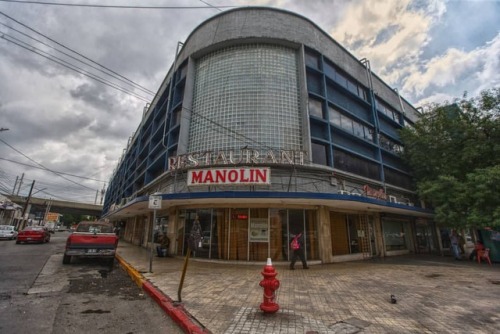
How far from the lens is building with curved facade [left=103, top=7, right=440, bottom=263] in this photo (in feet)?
44.1

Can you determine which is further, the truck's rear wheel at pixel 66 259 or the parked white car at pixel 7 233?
the parked white car at pixel 7 233

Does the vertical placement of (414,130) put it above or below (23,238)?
above

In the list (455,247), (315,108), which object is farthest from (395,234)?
(315,108)

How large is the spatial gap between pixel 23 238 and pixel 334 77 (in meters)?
30.3

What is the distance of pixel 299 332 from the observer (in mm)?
4188

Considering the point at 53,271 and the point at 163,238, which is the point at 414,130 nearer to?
the point at 163,238

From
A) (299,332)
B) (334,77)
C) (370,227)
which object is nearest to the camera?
(299,332)

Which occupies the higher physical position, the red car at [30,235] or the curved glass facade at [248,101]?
the curved glass facade at [248,101]

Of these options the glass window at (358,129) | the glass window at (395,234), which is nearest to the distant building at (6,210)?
the glass window at (358,129)

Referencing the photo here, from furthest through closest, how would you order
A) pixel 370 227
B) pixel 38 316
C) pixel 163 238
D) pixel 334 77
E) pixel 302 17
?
1. pixel 334 77
2. pixel 302 17
3. pixel 370 227
4. pixel 163 238
5. pixel 38 316

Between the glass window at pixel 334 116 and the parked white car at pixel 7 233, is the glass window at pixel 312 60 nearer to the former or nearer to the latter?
the glass window at pixel 334 116

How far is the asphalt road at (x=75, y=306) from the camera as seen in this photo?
14.5 ft

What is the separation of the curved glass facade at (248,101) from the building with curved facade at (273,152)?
72mm

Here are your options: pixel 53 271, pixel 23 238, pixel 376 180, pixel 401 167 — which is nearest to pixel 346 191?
pixel 376 180
